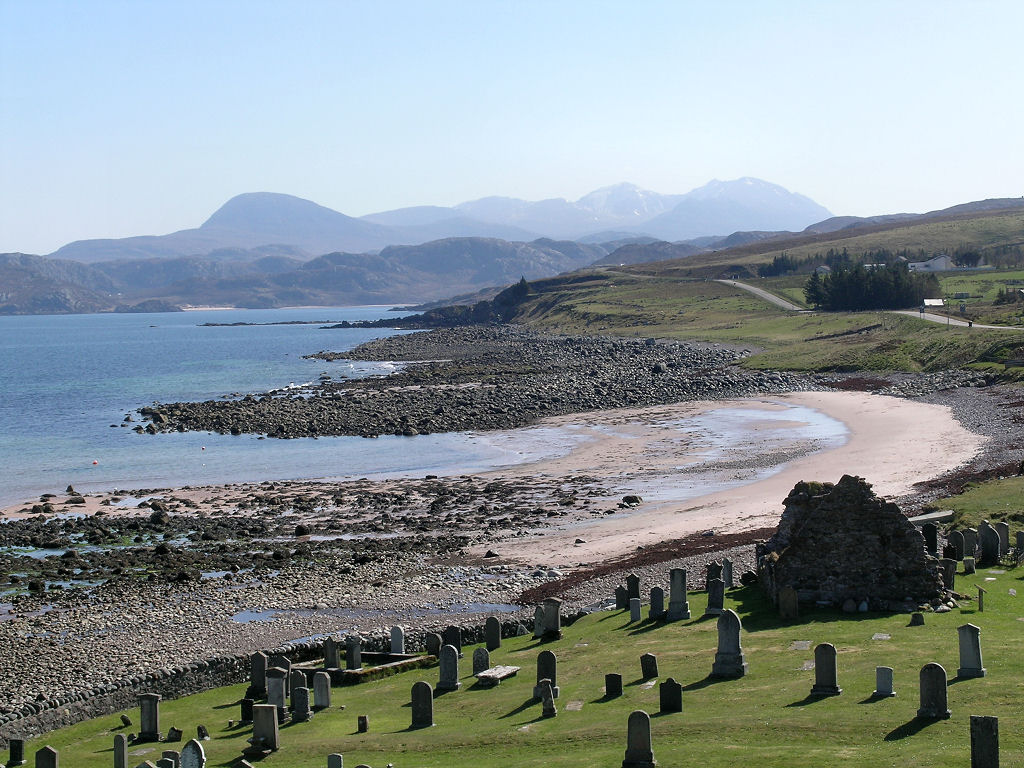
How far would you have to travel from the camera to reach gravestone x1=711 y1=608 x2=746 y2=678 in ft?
64.0

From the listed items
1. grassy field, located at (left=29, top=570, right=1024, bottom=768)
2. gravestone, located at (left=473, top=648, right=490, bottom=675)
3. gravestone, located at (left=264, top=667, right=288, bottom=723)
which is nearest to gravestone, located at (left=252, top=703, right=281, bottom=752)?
grassy field, located at (left=29, top=570, right=1024, bottom=768)

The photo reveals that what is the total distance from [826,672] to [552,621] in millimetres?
9554

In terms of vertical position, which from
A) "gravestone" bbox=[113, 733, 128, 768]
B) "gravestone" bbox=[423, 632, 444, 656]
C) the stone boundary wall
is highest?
"gravestone" bbox=[113, 733, 128, 768]

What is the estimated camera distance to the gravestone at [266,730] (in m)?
19.4

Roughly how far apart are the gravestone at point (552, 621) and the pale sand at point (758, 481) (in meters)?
10.3

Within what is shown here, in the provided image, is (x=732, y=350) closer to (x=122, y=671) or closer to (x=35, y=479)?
(x=35, y=479)

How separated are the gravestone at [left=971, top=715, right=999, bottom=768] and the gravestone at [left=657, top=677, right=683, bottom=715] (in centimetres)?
534

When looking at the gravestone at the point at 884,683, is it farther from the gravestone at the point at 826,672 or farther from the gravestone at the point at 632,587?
the gravestone at the point at 632,587

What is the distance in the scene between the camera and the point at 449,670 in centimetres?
2209

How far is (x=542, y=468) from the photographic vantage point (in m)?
58.3

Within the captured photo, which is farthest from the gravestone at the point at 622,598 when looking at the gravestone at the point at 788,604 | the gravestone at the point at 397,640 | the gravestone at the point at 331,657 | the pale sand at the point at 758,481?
the pale sand at the point at 758,481

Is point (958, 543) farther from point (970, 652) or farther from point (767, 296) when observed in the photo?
point (767, 296)

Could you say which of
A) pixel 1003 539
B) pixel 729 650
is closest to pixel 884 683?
pixel 729 650

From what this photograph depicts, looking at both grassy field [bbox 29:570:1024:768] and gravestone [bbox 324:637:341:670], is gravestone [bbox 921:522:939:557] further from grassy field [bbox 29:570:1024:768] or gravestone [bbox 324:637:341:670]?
gravestone [bbox 324:637:341:670]
